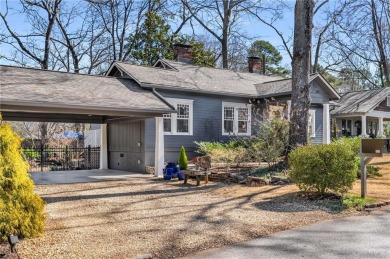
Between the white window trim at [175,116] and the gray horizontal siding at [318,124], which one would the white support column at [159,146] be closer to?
the white window trim at [175,116]

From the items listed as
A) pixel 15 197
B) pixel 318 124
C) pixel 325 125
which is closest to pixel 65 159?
pixel 318 124

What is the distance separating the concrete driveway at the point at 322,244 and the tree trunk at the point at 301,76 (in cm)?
626

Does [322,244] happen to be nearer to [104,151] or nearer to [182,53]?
[104,151]


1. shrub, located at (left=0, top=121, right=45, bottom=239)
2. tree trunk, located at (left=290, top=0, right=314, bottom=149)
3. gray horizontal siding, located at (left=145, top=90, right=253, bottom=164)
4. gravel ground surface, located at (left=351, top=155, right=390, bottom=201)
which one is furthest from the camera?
gray horizontal siding, located at (left=145, top=90, right=253, bottom=164)

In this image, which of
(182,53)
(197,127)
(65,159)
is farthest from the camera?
(182,53)

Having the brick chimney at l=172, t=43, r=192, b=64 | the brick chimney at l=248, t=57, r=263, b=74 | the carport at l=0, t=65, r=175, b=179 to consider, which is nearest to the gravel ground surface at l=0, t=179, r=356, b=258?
the carport at l=0, t=65, r=175, b=179

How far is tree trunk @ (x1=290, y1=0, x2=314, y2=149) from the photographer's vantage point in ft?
41.7

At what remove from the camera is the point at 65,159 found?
20.2 m

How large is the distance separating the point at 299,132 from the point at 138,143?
639 centimetres

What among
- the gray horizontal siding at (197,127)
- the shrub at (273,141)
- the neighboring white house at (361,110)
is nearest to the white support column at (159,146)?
the gray horizontal siding at (197,127)

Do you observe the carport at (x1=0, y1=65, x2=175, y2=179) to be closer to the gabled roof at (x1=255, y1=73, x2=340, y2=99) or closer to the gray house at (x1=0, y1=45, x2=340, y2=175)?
the gray house at (x1=0, y1=45, x2=340, y2=175)

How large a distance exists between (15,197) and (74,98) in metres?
6.95

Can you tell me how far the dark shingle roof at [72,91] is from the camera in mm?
11130

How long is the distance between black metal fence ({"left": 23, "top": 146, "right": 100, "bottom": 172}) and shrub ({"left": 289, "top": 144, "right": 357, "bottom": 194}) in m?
12.1
